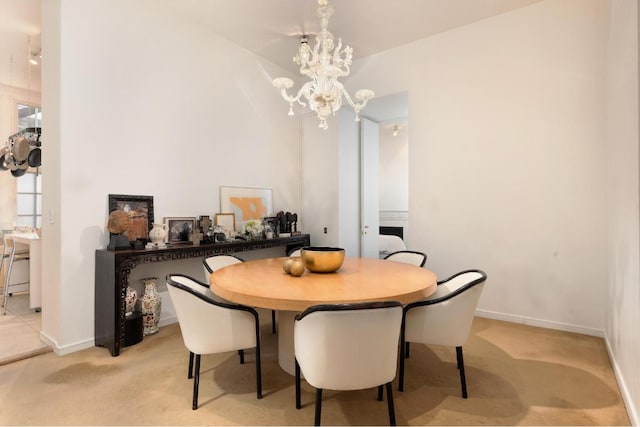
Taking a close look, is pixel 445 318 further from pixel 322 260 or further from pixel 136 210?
pixel 136 210

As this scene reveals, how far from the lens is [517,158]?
3488 millimetres

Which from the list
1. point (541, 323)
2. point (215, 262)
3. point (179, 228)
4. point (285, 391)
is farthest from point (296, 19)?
point (541, 323)

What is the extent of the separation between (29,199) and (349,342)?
21.1 ft

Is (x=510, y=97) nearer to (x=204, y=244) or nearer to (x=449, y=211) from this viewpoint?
(x=449, y=211)

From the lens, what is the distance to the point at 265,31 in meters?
3.89

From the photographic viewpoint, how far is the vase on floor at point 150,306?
122 inches

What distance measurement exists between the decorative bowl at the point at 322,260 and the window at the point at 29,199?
5551 millimetres

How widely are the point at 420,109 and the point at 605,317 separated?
112 inches

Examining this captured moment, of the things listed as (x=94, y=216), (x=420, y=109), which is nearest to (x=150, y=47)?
(x=94, y=216)

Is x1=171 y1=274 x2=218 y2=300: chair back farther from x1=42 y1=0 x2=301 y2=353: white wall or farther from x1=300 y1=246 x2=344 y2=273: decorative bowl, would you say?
x1=42 y1=0 x2=301 y2=353: white wall

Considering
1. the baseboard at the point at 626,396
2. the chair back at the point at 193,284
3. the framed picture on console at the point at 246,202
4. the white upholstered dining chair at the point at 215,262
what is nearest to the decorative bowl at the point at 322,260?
the chair back at the point at 193,284

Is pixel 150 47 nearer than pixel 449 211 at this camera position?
Yes

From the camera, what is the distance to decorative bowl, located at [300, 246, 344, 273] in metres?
2.30

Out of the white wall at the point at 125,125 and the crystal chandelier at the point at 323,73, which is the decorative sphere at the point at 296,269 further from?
the white wall at the point at 125,125
